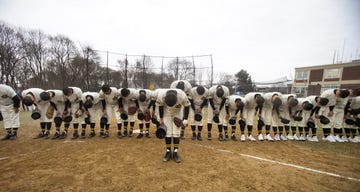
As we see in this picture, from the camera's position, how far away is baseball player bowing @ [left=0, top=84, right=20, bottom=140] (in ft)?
18.5

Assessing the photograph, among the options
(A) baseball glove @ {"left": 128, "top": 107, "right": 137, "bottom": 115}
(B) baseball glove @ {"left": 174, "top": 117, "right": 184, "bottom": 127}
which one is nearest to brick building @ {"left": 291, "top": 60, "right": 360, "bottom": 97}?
(A) baseball glove @ {"left": 128, "top": 107, "right": 137, "bottom": 115}

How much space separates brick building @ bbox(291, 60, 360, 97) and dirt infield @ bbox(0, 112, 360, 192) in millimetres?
27290

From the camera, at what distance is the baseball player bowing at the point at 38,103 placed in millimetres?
5266

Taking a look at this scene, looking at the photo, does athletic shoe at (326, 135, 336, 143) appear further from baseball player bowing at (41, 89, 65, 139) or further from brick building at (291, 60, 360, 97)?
brick building at (291, 60, 360, 97)

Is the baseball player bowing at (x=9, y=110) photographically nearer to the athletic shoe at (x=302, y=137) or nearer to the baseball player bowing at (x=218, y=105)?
the baseball player bowing at (x=218, y=105)

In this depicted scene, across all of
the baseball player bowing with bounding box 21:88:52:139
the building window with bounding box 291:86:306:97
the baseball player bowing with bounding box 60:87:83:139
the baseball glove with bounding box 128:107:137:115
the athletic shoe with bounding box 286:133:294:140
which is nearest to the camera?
the baseball player bowing with bounding box 21:88:52:139

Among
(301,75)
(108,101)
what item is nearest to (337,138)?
(108,101)

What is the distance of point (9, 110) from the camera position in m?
5.75

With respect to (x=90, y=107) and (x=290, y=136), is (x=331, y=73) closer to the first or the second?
(x=290, y=136)

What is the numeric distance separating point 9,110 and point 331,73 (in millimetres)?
46078

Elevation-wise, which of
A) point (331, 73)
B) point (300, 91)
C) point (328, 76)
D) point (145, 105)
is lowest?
point (145, 105)

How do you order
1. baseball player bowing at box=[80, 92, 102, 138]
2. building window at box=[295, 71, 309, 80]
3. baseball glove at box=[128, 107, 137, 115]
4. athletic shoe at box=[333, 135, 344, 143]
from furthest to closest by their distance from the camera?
building window at box=[295, 71, 309, 80]
athletic shoe at box=[333, 135, 344, 143]
baseball glove at box=[128, 107, 137, 115]
baseball player bowing at box=[80, 92, 102, 138]

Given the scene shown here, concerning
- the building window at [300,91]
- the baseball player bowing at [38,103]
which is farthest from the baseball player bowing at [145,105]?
the building window at [300,91]

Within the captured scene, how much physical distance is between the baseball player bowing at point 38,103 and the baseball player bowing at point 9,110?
1.52 feet
